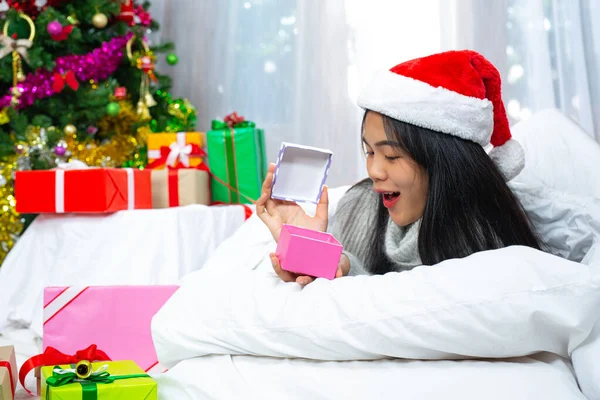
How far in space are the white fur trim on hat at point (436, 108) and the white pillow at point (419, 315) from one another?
0.34 m

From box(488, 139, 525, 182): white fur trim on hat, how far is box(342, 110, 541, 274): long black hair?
0.08 meters

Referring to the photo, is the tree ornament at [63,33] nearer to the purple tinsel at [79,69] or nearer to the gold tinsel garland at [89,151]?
the purple tinsel at [79,69]

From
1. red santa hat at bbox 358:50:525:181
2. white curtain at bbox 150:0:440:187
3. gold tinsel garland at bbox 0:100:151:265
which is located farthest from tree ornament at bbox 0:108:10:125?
red santa hat at bbox 358:50:525:181

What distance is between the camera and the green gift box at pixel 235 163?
2.70 meters

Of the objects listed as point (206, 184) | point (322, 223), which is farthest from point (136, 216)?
point (322, 223)

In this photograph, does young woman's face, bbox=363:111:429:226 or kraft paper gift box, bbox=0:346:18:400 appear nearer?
kraft paper gift box, bbox=0:346:18:400

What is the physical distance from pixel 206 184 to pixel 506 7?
124 centimetres

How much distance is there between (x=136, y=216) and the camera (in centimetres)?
234

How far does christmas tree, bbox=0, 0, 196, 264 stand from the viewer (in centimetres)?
273

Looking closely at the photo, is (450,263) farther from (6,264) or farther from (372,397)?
(6,264)

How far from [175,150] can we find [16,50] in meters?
0.71

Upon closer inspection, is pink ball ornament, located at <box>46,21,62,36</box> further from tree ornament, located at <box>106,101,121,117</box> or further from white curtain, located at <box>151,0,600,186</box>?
white curtain, located at <box>151,0,600,186</box>

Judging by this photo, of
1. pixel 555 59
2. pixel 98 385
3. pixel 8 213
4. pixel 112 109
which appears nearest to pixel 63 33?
pixel 112 109

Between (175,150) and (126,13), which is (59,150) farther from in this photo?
(126,13)
